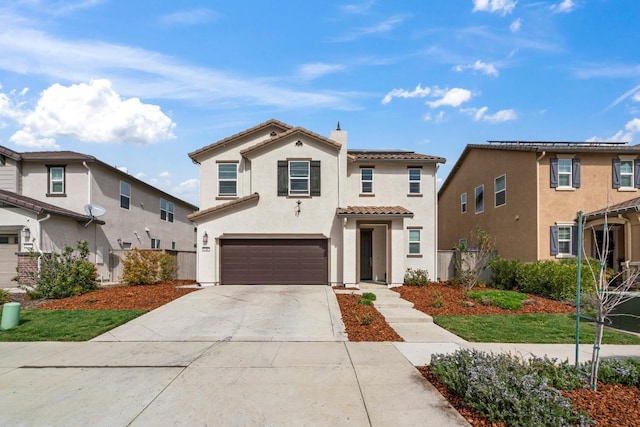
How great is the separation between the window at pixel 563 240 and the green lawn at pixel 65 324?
1591 cm

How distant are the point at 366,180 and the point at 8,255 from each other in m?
16.0

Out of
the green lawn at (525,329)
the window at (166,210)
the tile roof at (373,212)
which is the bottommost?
the green lawn at (525,329)

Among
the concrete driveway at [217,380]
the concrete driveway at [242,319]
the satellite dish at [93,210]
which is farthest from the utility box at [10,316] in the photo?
the satellite dish at [93,210]

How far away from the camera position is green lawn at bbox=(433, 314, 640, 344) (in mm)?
8484

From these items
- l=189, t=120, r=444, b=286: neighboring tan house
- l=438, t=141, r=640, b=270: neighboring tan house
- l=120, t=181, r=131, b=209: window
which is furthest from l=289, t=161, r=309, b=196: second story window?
l=120, t=181, r=131, b=209: window

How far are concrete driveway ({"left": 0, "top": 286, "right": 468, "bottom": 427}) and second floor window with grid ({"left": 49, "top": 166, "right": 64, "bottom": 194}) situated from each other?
40.2ft

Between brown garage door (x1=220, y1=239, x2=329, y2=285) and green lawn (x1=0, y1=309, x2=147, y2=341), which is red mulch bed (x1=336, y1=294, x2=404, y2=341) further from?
green lawn (x1=0, y1=309, x2=147, y2=341)

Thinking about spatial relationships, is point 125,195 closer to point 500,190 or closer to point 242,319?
point 242,319

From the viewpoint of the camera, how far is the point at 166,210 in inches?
1031

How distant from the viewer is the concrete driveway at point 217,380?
15.2 feet

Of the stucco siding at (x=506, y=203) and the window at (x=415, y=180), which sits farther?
the window at (x=415, y=180)

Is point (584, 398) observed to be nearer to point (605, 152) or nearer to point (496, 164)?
point (605, 152)

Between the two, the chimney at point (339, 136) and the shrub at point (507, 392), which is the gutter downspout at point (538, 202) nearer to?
the chimney at point (339, 136)

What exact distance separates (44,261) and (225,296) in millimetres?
6480
